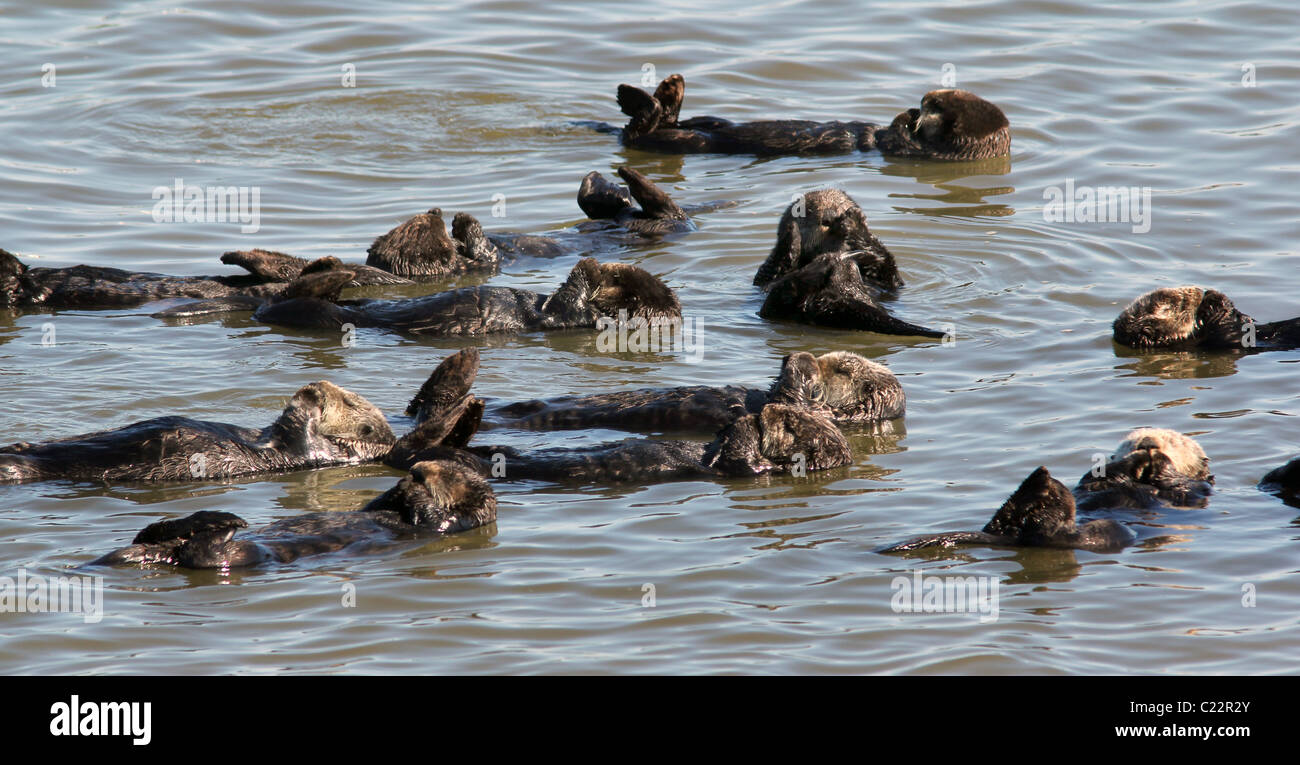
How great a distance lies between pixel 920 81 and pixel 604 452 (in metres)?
9.36

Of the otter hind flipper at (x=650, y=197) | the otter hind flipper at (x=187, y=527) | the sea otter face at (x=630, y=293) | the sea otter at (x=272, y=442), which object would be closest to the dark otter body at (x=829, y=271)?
the sea otter face at (x=630, y=293)

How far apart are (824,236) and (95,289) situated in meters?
4.13

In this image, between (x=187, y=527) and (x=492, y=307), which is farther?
(x=492, y=307)

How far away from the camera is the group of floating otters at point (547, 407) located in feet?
17.1

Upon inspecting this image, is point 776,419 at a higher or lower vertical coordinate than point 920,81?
lower

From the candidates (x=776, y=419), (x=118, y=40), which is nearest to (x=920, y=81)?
(x=118, y=40)

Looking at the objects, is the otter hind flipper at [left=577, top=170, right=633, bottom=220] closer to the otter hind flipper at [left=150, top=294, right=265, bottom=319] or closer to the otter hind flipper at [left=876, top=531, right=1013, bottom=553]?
the otter hind flipper at [left=150, top=294, right=265, bottom=319]

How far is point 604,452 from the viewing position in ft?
19.5

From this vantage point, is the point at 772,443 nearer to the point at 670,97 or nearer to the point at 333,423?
the point at 333,423

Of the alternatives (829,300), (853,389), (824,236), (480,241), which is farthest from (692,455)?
(480,241)

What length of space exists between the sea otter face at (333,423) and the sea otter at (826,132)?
627 centimetres

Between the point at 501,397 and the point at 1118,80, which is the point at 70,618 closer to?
the point at 501,397

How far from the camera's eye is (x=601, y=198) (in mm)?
10062

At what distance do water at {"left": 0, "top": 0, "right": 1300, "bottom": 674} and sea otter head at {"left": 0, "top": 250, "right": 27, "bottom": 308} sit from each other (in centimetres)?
19
